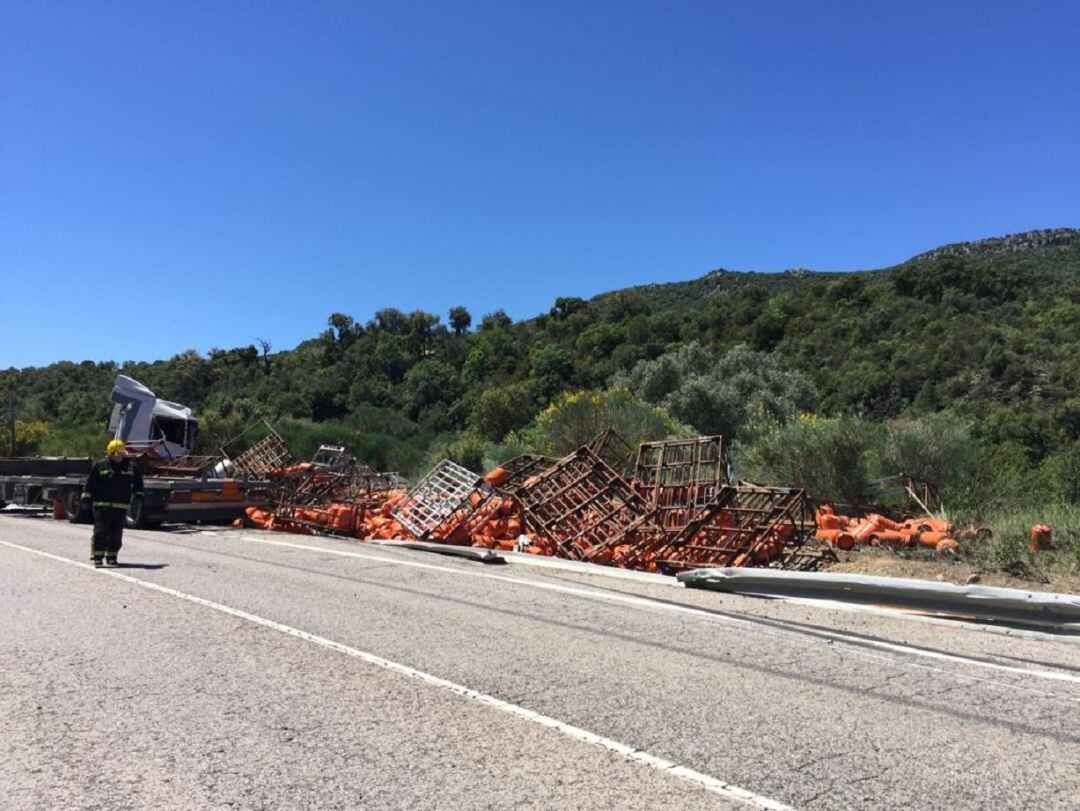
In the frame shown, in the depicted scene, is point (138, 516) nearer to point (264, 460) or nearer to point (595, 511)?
point (264, 460)

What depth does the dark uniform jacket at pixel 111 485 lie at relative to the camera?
1158cm

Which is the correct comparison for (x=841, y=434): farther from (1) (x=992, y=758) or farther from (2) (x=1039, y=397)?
(2) (x=1039, y=397)

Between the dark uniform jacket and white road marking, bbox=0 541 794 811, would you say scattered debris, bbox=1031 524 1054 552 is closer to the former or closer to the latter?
white road marking, bbox=0 541 794 811

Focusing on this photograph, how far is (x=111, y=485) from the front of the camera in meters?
11.8

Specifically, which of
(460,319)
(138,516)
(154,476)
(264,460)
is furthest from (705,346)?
(460,319)

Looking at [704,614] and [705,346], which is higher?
[705,346]

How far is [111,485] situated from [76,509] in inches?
422

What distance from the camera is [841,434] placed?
1631 cm

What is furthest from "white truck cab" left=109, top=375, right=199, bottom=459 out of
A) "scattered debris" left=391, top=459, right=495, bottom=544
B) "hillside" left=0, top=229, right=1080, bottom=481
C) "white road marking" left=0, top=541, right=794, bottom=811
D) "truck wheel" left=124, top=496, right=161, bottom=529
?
"hillside" left=0, top=229, right=1080, bottom=481

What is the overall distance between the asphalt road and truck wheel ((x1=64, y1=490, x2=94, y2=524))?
39.2 ft

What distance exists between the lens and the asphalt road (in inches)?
158

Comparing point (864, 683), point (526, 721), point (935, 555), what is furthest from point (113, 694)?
point (935, 555)

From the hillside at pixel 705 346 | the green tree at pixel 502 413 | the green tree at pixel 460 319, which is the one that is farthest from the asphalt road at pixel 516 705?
the green tree at pixel 460 319

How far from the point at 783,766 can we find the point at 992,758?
1.14 meters
